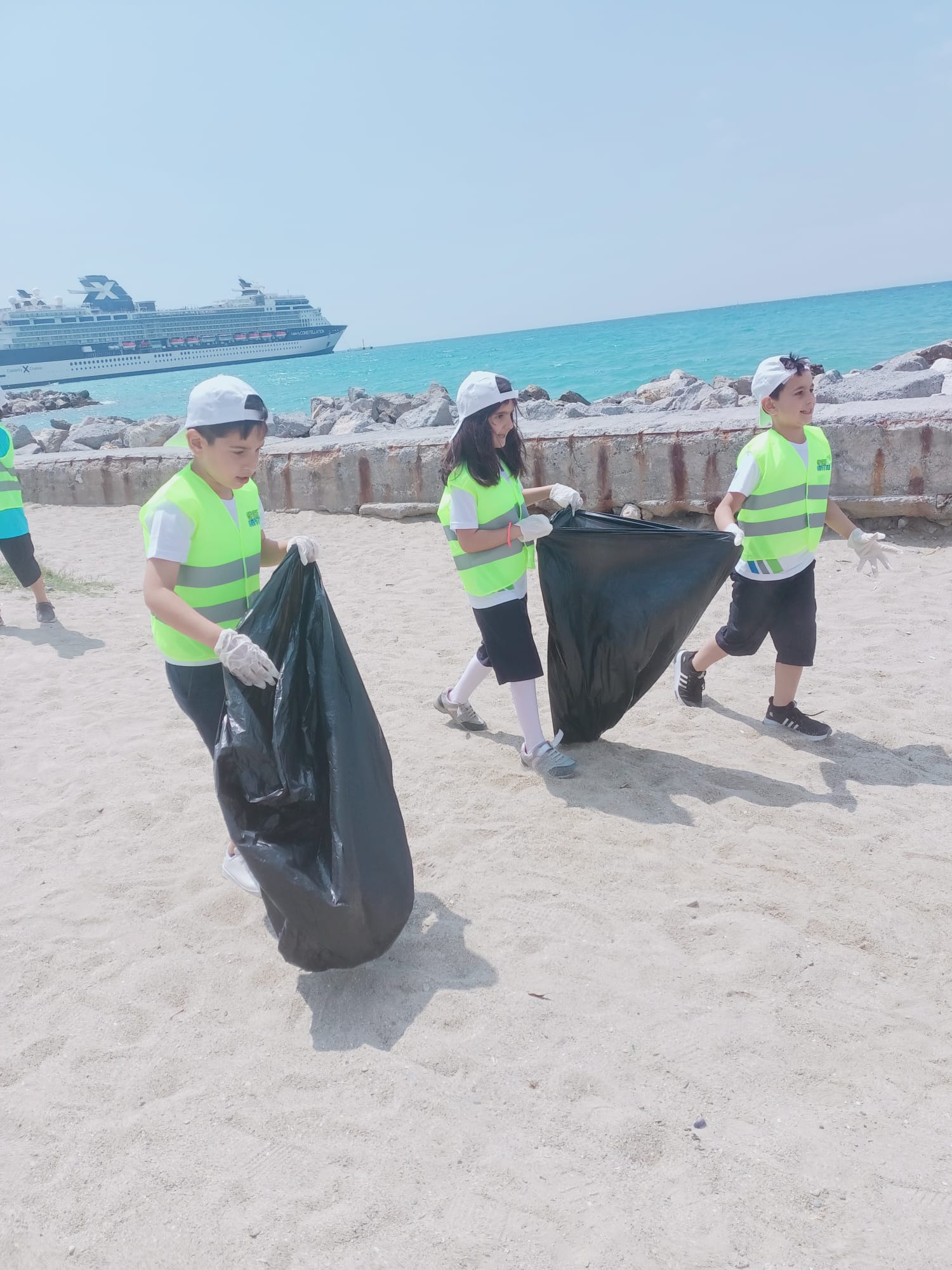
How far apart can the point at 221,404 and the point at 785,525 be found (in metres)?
2.18

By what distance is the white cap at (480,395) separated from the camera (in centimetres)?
339

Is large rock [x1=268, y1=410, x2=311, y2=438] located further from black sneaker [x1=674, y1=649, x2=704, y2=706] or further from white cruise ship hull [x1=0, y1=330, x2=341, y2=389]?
white cruise ship hull [x1=0, y1=330, x2=341, y2=389]

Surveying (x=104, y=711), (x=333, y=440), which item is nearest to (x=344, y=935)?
(x=104, y=711)

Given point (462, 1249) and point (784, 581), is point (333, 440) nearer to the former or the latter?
point (784, 581)

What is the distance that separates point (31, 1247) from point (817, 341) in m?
42.1

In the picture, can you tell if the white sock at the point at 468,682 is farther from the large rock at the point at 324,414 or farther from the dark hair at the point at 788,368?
the large rock at the point at 324,414

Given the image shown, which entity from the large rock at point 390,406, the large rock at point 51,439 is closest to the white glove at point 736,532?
the large rock at point 390,406

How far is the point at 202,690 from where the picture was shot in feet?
9.06

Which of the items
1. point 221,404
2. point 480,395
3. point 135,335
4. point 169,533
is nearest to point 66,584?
point 480,395

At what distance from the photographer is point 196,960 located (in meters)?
2.74

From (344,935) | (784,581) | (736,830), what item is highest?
(784,581)

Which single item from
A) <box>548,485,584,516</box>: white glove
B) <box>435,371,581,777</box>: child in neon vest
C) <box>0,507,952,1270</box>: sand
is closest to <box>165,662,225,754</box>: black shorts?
<box>0,507,952,1270</box>: sand

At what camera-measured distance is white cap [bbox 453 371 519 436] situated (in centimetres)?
339

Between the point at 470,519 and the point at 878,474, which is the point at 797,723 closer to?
the point at 470,519
